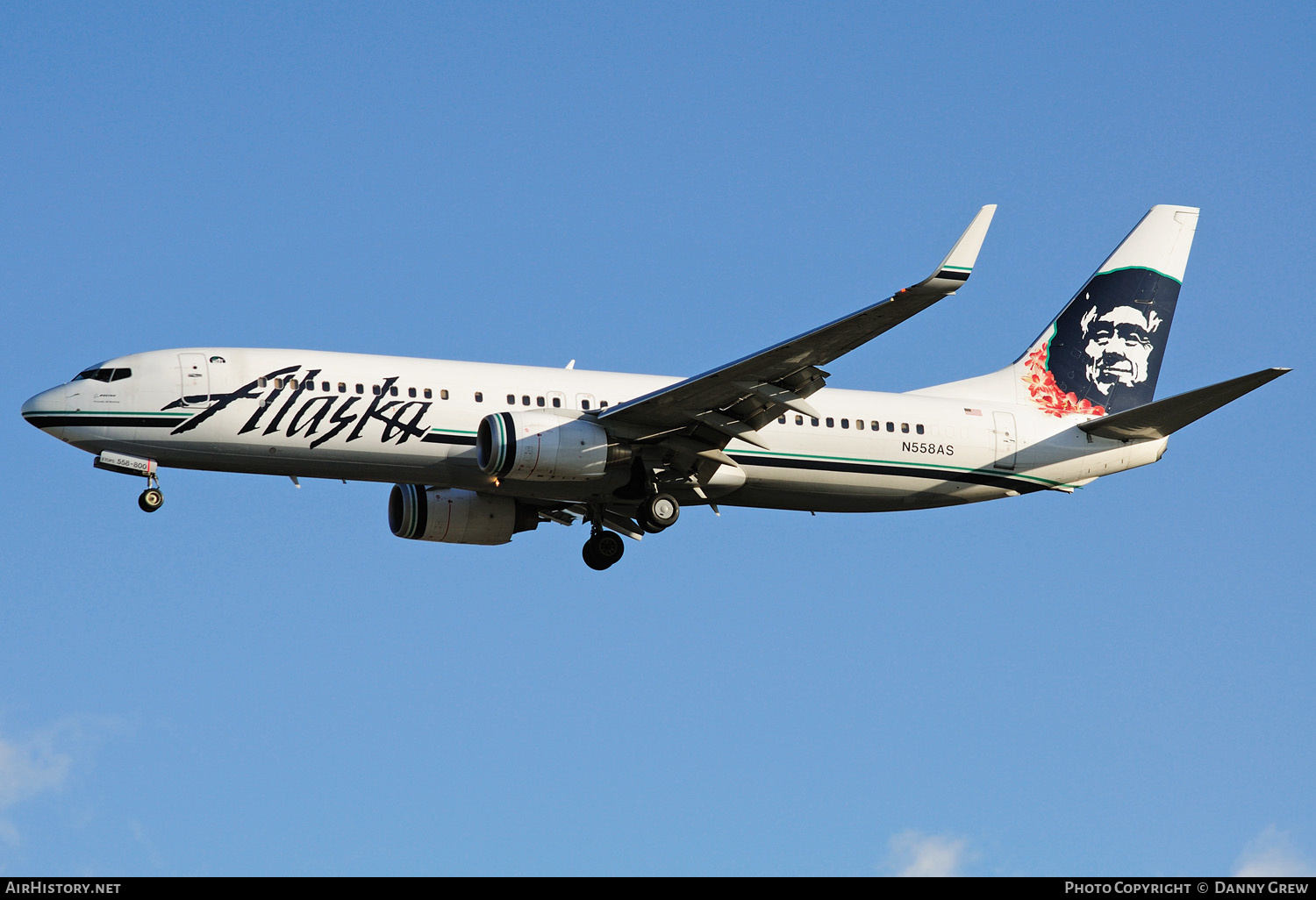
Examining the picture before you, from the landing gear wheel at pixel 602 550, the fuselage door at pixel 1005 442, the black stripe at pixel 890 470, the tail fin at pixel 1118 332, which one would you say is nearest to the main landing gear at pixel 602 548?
the landing gear wheel at pixel 602 550

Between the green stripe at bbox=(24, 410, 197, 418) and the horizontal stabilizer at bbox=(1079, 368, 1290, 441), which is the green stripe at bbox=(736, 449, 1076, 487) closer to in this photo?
the horizontal stabilizer at bbox=(1079, 368, 1290, 441)

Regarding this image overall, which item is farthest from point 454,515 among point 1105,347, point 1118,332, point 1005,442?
point 1118,332

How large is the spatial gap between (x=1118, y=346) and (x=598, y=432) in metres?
16.1

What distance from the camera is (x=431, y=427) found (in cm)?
3378

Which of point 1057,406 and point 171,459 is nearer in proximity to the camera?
point 171,459

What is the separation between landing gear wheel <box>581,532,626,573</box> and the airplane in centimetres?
6

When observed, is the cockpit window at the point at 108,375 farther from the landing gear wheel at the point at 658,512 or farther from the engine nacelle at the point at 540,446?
the landing gear wheel at the point at 658,512

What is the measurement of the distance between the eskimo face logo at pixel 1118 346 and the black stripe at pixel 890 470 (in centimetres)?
464

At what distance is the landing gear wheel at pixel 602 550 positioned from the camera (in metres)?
38.0
